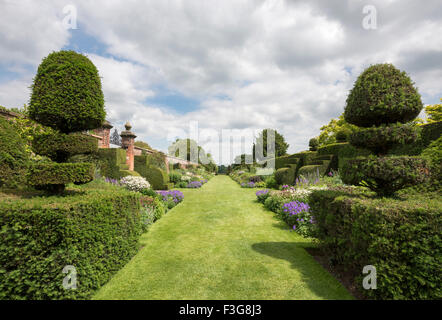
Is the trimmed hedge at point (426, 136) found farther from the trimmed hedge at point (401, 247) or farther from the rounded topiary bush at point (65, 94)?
the rounded topiary bush at point (65, 94)

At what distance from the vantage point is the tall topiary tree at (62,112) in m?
3.54

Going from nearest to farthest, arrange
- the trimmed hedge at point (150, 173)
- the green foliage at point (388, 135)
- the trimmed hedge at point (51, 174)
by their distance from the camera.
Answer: the trimmed hedge at point (51, 174), the green foliage at point (388, 135), the trimmed hedge at point (150, 173)

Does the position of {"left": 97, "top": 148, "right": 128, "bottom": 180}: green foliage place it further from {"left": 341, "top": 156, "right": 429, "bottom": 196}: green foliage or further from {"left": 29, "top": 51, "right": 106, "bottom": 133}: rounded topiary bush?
{"left": 341, "top": 156, "right": 429, "bottom": 196}: green foliage

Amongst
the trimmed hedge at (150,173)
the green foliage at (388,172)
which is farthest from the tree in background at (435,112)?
the trimmed hedge at (150,173)

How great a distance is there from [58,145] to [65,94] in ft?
3.10

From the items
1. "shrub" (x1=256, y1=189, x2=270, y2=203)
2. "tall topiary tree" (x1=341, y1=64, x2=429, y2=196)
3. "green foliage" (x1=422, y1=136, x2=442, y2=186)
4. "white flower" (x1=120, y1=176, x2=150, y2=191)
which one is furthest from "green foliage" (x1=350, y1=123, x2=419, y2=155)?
"white flower" (x1=120, y1=176, x2=150, y2=191)

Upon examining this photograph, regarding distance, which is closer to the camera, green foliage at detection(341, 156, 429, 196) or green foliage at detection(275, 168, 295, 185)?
green foliage at detection(341, 156, 429, 196)

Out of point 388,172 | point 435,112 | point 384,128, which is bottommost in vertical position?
point 388,172

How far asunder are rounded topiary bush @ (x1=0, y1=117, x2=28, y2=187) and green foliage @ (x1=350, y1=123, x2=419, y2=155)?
7591 millimetres

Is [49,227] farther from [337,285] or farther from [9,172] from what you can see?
[337,285]

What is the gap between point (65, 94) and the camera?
3752 millimetres

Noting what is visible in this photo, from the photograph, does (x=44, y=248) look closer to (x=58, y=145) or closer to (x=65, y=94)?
(x=58, y=145)

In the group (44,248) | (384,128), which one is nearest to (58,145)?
(44,248)

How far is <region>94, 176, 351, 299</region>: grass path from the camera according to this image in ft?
10.6
